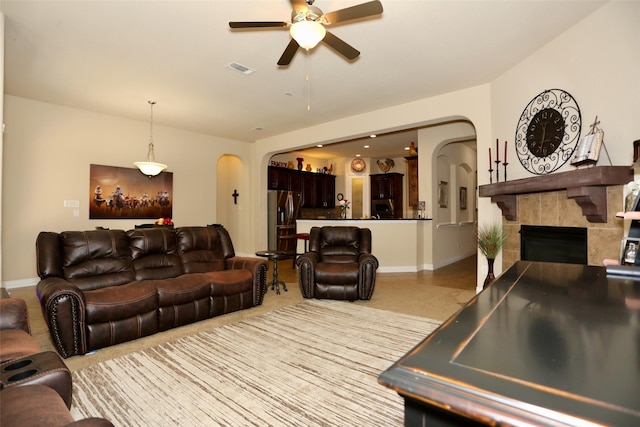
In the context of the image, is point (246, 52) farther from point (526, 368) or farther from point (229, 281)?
point (526, 368)

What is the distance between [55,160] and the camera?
5113 millimetres

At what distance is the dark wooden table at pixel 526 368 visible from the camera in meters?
0.44

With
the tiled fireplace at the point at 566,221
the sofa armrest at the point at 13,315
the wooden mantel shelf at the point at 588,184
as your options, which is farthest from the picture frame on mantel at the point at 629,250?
the sofa armrest at the point at 13,315

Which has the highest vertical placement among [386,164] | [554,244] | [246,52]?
[246,52]

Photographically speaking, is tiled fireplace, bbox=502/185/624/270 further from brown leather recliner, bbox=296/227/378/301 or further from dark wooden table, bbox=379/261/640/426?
dark wooden table, bbox=379/261/640/426

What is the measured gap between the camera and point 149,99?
4.83 m

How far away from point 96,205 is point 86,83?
2187mm

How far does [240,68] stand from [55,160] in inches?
143

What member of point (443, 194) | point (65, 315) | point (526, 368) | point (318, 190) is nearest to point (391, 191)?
point (318, 190)

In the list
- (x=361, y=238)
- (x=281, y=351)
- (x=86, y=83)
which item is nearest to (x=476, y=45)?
(x=361, y=238)

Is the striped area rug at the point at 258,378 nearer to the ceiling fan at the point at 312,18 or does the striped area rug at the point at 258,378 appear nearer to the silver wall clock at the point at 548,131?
the silver wall clock at the point at 548,131

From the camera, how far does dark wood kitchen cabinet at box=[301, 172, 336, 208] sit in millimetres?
9430

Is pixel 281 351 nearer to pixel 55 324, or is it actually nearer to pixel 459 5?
pixel 55 324

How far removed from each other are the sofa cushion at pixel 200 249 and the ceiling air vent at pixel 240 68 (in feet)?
6.64
